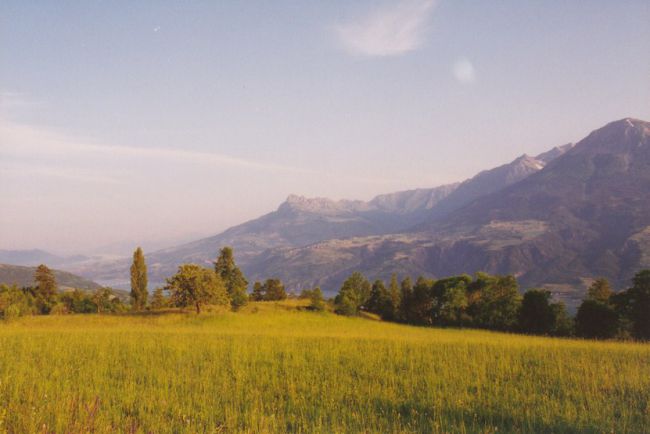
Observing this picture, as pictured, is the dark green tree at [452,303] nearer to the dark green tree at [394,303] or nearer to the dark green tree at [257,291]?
the dark green tree at [394,303]

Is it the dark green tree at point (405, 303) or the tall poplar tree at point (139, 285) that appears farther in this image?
the tall poplar tree at point (139, 285)

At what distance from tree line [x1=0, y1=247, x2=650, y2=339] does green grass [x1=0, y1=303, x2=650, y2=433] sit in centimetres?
3390

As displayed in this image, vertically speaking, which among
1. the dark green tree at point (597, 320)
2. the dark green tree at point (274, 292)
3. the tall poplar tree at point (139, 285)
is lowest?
the dark green tree at point (597, 320)

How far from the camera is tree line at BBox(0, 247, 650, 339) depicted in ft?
170

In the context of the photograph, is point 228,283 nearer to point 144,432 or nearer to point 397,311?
point 397,311

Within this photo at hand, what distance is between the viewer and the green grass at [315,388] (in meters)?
8.72

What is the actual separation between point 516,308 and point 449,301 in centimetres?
1127

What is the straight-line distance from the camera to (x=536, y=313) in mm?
65500

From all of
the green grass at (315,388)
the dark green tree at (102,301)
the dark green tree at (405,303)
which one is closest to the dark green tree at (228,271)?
the dark green tree at (405,303)

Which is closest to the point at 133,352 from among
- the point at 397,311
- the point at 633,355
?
the point at 633,355

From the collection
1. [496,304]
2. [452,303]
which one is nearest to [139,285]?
[452,303]

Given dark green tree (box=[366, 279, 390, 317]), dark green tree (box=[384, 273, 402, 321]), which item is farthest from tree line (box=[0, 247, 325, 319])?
dark green tree (box=[384, 273, 402, 321])

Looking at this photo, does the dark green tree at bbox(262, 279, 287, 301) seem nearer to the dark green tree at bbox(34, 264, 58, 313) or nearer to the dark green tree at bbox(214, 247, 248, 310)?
the dark green tree at bbox(214, 247, 248, 310)

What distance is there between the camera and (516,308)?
6738cm
